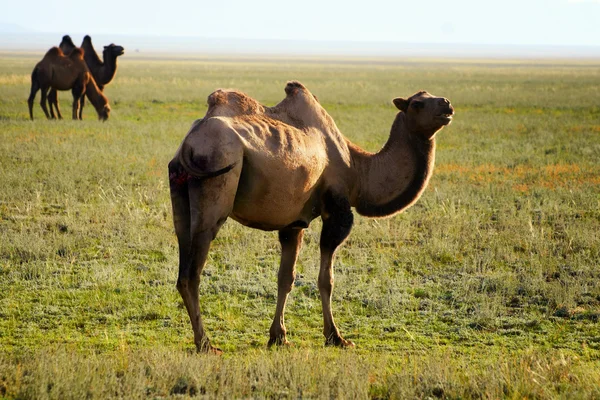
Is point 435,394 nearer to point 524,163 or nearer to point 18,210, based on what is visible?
point 18,210

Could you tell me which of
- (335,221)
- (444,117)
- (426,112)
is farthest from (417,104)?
(335,221)

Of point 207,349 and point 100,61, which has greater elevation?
point 100,61

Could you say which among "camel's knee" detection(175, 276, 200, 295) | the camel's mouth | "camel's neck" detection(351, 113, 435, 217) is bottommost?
"camel's knee" detection(175, 276, 200, 295)

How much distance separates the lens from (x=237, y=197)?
251 inches

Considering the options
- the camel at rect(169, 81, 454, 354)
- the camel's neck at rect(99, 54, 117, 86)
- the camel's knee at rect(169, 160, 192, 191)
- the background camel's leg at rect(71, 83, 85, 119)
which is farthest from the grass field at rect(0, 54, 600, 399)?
the camel's neck at rect(99, 54, 117, 86)

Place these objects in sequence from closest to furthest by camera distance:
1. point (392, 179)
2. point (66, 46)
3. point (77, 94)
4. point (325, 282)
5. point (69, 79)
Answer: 1. point (325, 282)
2. point (392, 179)
3. point (69, 79)
4. point (77, 94)
5. point (66, 46)

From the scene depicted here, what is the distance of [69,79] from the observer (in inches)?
1066

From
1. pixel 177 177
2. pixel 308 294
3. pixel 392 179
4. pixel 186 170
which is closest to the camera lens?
pixel 186 170

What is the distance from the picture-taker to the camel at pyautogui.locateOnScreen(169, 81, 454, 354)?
6098 mm

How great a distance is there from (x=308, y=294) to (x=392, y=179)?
6.26ft

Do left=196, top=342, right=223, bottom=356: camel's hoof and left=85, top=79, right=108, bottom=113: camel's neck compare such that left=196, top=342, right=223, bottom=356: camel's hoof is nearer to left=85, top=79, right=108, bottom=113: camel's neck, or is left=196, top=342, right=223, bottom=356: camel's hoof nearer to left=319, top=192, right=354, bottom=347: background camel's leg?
left=319, top=192, right=354, bottom=347: background camel's leg

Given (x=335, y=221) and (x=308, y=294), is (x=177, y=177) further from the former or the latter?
(x=308, y=294)

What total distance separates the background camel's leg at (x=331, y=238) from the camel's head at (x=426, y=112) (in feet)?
3.58

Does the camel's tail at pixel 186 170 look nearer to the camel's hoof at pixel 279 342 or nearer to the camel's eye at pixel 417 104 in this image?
the camel's hoof at pixel 279 342
